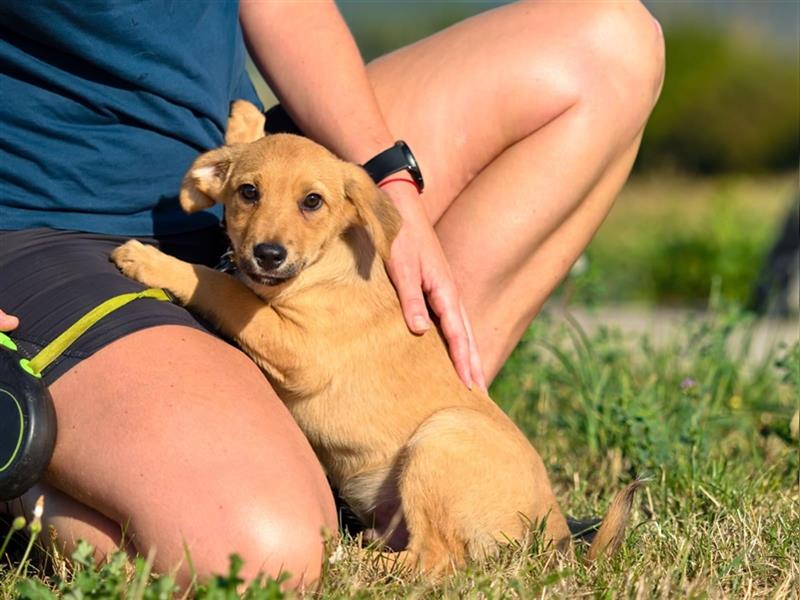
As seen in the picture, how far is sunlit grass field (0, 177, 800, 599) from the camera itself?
8.95 ft

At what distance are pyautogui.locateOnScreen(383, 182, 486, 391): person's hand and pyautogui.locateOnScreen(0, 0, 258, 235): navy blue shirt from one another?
60 cm

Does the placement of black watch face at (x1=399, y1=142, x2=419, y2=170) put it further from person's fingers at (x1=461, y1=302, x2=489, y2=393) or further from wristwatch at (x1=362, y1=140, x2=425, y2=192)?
person's fingers at (x1=461, y1=302, x2=489, y2=393)

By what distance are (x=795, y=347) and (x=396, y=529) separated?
167cm

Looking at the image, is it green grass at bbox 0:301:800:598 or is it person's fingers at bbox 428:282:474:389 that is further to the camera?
person's fingers at bbox 428:282:474:389

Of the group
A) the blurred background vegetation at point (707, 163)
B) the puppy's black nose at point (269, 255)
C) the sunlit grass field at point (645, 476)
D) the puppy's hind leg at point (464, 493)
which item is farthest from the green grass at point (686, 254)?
the puppy's black nose at point (269, 255)

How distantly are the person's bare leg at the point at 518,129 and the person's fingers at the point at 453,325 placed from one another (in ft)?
0.63

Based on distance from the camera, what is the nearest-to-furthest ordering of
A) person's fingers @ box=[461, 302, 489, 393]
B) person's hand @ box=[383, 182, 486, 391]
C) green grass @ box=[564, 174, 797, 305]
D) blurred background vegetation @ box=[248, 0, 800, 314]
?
person's hand @ box=[383, 182, 486, 391] < person's fingers @ box=[461, 302, 489, 393] < green grass @ box=[564, 174, 797, 305] < blurred background vegetation @ box=[248, 0, 800, 314]

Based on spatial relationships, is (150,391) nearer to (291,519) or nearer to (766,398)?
(291,519)

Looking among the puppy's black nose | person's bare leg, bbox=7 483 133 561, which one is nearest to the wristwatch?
the puppy's black nose

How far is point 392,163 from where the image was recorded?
3.38 meters

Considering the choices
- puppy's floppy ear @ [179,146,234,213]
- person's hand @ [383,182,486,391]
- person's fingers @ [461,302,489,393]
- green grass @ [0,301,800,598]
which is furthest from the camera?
person's fingers @ [461,302,489,393]

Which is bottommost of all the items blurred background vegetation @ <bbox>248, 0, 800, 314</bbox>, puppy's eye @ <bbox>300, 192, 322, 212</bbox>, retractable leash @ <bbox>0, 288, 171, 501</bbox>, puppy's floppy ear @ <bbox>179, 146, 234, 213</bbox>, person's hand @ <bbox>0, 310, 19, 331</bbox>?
blurred background vegetation @ <bbox>248, 0, 800, 314</bbox>

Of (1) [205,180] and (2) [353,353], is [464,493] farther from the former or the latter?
(1) [205,180]

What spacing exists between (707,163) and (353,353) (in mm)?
22176
